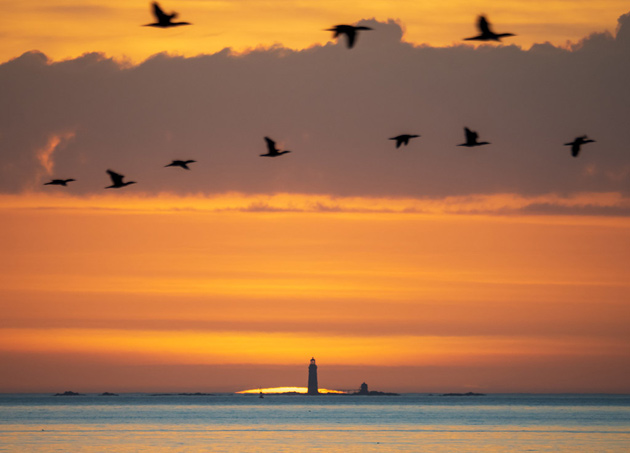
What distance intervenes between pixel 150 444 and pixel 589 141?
188 feet

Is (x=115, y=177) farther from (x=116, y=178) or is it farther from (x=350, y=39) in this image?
(x=350, y=39)

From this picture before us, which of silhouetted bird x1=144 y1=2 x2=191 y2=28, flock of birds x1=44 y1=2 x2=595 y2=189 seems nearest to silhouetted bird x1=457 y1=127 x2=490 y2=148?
flock of birds x1=44 y1=2 x2=595 y2=189

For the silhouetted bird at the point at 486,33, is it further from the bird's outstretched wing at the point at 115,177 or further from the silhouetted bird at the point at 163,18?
the bird's outstretched wing at the point at 115,177

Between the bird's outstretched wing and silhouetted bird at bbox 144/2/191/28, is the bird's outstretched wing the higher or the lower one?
the lower one

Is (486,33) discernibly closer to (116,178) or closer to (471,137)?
(471,137)

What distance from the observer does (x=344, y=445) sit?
93.9 m

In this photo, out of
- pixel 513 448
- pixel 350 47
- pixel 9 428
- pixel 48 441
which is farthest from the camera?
pixel 9 428

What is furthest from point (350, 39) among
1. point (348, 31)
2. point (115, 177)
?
point (115, 177)

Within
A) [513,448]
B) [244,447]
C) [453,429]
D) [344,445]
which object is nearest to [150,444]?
[244,447]

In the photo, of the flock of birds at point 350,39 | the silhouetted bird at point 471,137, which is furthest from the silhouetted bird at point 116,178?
the silhouetted bird at point 471,137

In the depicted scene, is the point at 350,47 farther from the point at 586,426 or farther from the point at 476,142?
the point at 586,426

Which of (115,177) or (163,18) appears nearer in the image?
(163,18)

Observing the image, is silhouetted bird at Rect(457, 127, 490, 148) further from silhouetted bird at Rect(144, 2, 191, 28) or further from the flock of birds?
silhouetted bird at Rect(144, 2, 191, 28)

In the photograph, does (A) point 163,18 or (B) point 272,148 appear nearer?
(A) point 163,18
